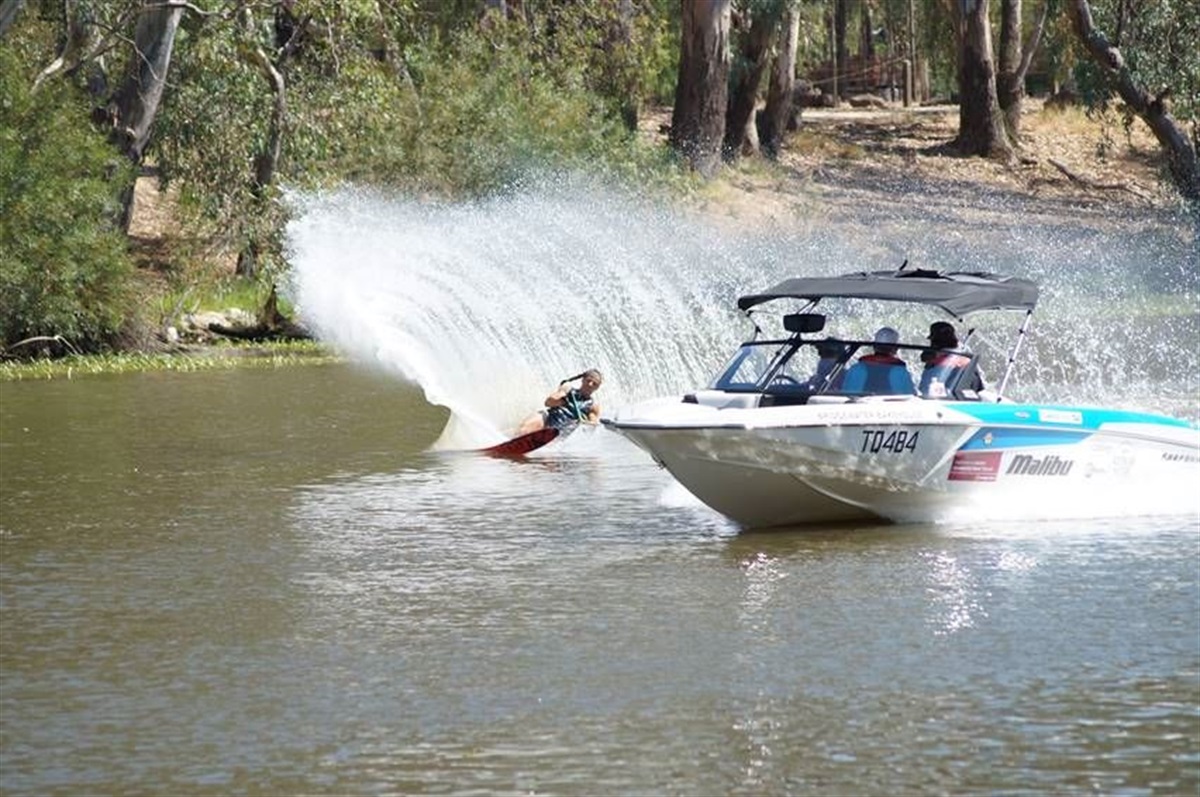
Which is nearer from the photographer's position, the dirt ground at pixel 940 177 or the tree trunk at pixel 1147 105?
the tree trunk at pixel 1147 105

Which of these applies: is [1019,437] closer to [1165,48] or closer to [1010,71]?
[1165,48]

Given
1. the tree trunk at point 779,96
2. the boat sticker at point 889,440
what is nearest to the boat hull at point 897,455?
the boat sticker at point 889,440

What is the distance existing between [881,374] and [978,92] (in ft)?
139

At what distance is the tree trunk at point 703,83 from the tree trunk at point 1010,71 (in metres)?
12.1

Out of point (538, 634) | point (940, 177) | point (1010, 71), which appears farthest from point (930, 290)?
point (1010, 71)

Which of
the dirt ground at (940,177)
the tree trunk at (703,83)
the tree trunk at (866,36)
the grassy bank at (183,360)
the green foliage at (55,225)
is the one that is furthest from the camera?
the tree trunk at (866,36)

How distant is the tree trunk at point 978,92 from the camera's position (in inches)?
2315

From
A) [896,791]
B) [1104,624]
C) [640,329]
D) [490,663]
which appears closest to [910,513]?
[1104,624]

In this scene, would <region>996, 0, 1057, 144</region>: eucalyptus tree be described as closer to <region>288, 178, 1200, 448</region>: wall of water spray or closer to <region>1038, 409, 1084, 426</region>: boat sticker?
<region>288, 178, 1200, 448</region>: wall of water spray

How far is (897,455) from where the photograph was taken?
1812 centimetres

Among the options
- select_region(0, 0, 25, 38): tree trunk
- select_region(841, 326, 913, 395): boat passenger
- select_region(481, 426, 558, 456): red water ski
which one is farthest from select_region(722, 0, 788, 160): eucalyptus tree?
select_region(841, 326, 913, 395): boat passenger

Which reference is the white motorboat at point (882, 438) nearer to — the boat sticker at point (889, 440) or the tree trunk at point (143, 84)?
the boat sticker at point (889, 440)

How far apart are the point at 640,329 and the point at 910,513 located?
545 inches

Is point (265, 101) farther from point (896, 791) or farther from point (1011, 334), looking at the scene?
point (896, 791)
